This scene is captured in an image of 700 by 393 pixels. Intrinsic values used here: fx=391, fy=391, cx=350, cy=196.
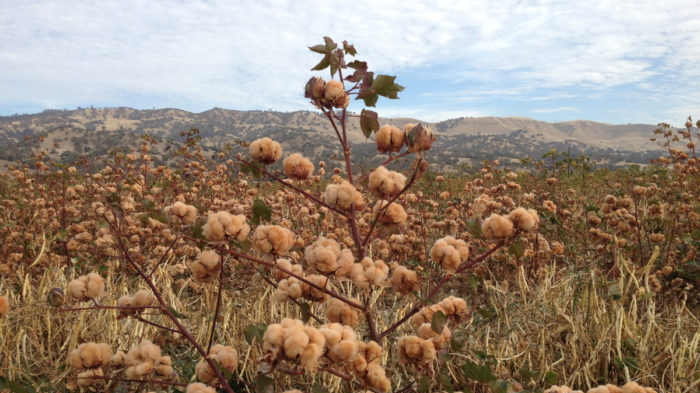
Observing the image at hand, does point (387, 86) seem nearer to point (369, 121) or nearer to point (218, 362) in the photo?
point (369, 121)

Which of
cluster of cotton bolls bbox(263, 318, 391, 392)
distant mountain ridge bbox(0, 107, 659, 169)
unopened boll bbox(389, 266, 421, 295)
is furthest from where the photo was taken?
distant mountain ridge bbox(0, 107, 659, 169)

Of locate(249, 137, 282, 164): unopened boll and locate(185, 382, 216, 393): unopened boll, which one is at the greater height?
locate(249, 137, 282, 164): unopened boll

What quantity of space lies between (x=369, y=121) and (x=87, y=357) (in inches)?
55.3

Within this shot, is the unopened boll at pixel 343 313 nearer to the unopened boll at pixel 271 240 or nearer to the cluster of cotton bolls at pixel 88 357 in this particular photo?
the unopened boll at pixel 271 240

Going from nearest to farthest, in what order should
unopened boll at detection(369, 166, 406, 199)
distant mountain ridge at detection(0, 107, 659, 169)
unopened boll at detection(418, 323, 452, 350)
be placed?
1. unopened boll at detection(369, 166, 406, 199)
2. unopened boll at detection(418, 323, 452, 350)
3. distant mountain ridge at detection(0, 107, 659, 169)

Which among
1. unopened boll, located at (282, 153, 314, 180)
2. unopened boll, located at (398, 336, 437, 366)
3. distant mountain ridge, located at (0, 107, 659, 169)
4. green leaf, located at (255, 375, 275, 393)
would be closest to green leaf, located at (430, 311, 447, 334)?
unopened boll, located at (398, 336, 437, 366)

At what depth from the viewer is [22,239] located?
5020 millimetres

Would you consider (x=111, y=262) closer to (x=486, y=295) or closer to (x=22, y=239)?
(x=22, y=239)

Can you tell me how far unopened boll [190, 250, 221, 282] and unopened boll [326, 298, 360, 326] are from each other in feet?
1.52

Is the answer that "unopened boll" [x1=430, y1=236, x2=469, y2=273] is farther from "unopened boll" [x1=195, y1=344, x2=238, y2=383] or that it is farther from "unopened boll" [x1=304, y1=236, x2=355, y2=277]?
"unopened boll" [x1=195, y1=344, x2=238, y2=383]

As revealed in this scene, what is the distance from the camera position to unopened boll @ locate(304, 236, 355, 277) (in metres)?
1.27

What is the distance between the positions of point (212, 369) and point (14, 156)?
59229 mm

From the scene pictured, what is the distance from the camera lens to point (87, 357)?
1490 mm

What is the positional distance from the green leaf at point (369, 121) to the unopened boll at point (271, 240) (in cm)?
51
